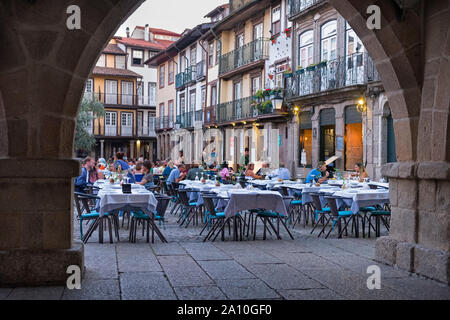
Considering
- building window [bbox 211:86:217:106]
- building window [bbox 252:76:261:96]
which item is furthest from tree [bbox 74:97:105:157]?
building window [bbox 252:76:261:96]

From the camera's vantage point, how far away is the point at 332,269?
20.0 feet

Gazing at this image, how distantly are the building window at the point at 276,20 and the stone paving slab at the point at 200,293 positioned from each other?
18354 mm

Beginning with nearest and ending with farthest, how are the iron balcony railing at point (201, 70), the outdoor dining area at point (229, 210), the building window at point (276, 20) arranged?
1. the outdoor dining area at point (229, 210)
2. the building window at point (276, 20)
3. the iron balcony railing at point (201, 70)

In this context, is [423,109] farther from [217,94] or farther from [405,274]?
[217,94]

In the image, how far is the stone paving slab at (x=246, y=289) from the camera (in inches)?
190

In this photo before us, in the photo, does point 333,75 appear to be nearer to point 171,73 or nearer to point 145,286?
point 145,286

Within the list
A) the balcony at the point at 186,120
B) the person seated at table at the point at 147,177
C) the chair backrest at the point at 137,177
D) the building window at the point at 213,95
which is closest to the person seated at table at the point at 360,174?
the person seated at table at the point at 147,177

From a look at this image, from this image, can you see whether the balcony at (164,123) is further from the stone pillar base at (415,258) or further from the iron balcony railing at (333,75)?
the stone pillar base at (415,258)

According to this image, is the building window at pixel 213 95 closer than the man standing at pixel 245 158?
No

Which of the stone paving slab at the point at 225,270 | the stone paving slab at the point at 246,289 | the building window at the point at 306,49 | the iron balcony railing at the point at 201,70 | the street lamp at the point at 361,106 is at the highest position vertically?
the iron balcony railing at the point at 201,70

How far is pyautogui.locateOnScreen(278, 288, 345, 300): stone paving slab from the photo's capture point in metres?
4.79

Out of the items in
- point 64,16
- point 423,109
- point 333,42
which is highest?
point 333,42
